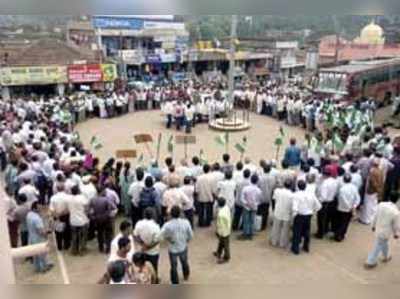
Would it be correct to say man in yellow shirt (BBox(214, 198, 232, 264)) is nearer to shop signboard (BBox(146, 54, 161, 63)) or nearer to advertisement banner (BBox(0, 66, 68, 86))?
advertisement banner (BBox(0, 66, 68, 86))

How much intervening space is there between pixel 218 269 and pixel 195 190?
53.3 inches

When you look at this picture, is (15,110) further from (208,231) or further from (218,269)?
(218,269)

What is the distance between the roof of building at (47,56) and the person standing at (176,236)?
15894mm

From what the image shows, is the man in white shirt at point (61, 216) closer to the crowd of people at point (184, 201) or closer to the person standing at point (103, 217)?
the crowd of people at point (184, 201)

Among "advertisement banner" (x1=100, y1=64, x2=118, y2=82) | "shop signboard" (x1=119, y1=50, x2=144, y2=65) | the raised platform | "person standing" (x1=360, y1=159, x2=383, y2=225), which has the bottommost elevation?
the raised platform

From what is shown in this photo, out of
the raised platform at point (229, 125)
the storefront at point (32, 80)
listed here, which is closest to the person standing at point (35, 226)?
the raised platform at point (229, 125)

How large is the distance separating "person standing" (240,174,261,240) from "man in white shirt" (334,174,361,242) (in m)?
1.12

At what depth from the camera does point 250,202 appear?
6613 mm

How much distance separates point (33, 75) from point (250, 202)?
14.7 meters

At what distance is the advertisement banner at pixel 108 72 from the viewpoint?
20.6m

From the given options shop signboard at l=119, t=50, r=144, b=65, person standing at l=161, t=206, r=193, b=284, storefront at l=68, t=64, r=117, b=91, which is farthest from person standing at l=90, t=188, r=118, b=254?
shop signboard at l=119, t=50, r=144, b=65

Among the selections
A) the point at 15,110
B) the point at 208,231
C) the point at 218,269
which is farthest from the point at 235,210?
the point at 15,110

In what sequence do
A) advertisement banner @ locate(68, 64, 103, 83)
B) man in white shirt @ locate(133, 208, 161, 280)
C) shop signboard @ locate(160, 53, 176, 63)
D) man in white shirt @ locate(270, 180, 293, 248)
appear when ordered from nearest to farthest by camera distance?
1. man in white shirt @ locate(133, 208, 161, 280)
2. man in white shirt @ locate(270, 180, 293, 248)
3. advertisement banner @ locate(68, 64, 103, 83)
4. shop signboard @ locate(160, 53, 176, 63)

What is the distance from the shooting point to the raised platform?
14773mm
